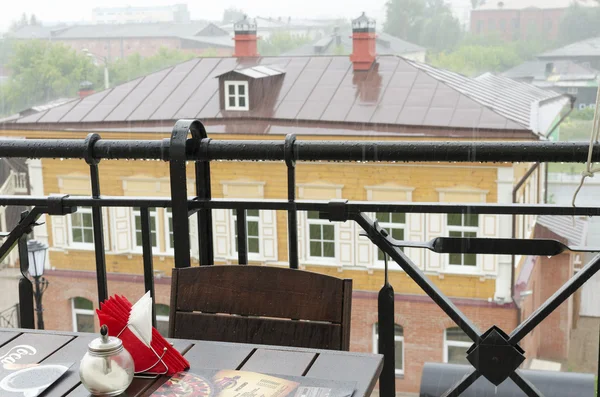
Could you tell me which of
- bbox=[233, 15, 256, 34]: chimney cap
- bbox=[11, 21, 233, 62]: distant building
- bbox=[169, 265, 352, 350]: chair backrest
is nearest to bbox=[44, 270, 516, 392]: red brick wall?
bbox=[233, 15, 256, 34]: chimney cap

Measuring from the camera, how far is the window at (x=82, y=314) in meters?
22.2

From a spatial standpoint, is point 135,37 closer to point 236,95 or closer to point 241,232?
point 236,95

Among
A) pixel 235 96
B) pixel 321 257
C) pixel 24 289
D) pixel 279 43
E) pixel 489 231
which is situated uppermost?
pixel 24 289

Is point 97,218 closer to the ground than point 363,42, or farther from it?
farther from it

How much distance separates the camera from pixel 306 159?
116 centimetres

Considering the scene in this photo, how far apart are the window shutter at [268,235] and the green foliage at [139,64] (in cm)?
1078

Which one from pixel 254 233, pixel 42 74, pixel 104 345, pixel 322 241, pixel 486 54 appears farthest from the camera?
pixel 42 74

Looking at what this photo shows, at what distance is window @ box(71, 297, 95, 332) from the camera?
2222 centimetres

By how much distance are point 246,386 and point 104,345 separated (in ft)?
0.50

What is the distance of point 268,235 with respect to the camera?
1888 centimetres

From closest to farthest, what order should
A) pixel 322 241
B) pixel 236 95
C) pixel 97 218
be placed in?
pixel 97 218, pixel 236 95, pixel 322 241

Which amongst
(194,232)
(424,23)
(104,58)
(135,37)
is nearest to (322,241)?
(194,232)

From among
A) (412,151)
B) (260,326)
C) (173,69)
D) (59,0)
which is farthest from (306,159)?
(59,0)

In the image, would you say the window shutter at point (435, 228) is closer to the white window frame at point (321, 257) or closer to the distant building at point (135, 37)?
the white window frame at point (321, 257)
